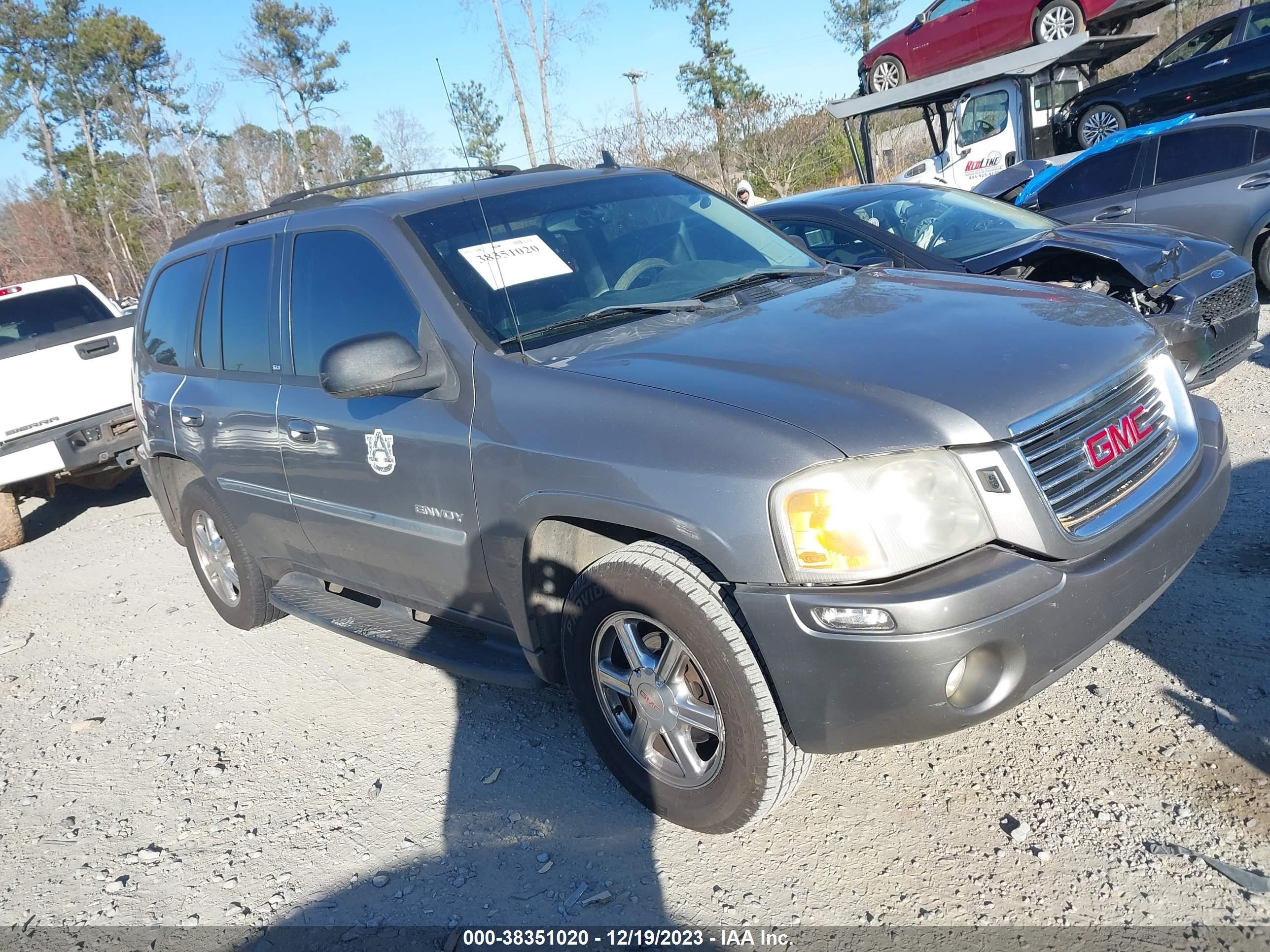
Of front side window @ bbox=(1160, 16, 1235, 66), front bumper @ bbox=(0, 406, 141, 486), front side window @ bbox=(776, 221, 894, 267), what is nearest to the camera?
front side window @ bbox=(776, 221, 894, 267)

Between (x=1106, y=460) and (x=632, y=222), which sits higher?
(x=632, y=222)

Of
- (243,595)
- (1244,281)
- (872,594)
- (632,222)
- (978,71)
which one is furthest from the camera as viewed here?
(978,71)

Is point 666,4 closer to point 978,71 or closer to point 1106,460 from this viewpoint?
point 978,71

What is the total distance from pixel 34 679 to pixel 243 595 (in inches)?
48.8

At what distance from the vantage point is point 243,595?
4703 mm

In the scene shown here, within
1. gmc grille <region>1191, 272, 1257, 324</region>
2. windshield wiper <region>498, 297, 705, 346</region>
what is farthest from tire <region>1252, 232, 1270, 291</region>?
windshield wiper <region>498, 297, 705, 346</region>

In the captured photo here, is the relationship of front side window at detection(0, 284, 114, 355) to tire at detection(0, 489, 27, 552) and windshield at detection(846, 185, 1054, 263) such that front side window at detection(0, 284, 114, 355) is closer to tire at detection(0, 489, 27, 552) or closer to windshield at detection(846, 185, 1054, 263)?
tire at detection(0, 489, 27, 552)

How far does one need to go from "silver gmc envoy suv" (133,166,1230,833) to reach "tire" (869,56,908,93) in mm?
13004

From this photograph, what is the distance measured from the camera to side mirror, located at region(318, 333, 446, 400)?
2.83m

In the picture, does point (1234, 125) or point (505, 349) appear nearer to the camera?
point (505, 349)

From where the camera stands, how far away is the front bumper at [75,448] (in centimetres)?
685

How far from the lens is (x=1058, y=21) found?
13.0 meters

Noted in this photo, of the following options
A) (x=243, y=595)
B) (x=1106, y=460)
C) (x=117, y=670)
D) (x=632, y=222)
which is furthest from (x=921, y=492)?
(x=117, y=670)

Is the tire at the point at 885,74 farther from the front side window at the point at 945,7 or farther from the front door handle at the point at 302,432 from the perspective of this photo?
the front door handle at the point at 302,432
